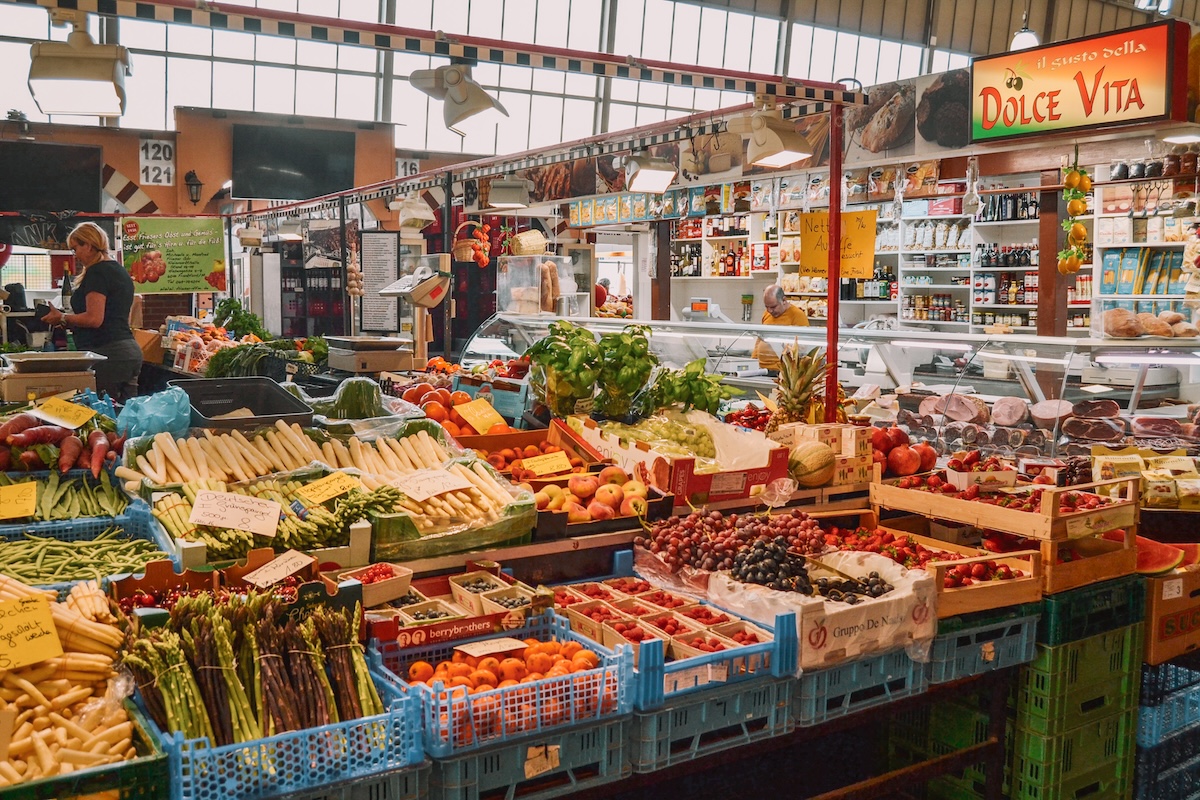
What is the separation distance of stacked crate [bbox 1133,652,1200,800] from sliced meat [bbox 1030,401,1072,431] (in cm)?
129

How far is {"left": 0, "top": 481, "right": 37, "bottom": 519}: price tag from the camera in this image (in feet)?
10.5

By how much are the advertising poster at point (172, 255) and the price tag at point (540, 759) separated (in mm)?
9004

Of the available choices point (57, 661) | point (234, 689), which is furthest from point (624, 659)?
point (57, 661)

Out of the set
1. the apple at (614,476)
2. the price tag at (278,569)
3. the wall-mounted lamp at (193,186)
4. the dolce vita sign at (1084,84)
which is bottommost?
the price tag at (278,569)

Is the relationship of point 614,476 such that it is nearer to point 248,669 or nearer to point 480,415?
point 480,415

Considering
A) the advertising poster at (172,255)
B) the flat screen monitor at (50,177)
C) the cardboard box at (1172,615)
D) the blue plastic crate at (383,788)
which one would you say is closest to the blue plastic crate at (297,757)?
the blue plastic crate at (383,788)

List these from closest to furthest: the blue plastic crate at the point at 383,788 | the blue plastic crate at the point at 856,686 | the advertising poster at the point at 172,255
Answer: the blue plastic crate at the point at 383,788 → the blue plastic crate at the point at 856,686 → the advertising poster at the point at 172,255

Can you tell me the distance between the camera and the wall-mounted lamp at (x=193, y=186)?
1591cm

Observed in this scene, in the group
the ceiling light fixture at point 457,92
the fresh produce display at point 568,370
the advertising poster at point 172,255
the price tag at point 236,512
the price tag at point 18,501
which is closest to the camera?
the price tag at point 236,512

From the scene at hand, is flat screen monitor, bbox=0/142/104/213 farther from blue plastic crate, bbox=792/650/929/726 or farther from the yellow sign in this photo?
blue plastic crate, bbox=792/650/929/726

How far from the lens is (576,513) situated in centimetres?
345

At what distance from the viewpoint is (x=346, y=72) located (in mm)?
17734

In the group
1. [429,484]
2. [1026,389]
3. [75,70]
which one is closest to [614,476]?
[429,484]

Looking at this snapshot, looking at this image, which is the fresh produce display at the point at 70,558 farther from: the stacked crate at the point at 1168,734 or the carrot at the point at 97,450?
the stacked crate at the point at 1168,734
